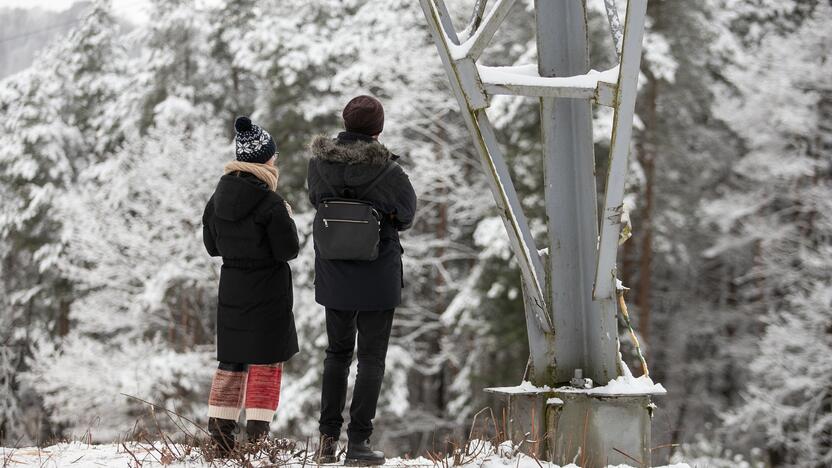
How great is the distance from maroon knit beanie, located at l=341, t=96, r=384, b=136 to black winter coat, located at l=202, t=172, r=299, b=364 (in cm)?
46

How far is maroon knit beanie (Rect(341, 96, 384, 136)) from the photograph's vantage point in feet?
12.7

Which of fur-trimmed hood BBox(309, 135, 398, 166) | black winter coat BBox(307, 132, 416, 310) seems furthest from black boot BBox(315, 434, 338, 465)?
fur-trimmed hood BBox(309, 135, 398, 166)

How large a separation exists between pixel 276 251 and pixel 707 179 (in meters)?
19.3

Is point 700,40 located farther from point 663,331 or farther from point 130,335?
point 130,335

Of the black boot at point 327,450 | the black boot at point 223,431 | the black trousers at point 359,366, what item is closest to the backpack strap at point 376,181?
the black trousers at point 359,366

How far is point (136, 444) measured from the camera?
172 inches

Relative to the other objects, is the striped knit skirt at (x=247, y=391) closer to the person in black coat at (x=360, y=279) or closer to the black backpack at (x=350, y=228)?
the person in black coat at (x=360, y=279)

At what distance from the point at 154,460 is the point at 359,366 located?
930 mm

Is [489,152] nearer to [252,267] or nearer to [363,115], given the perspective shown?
[363,115]

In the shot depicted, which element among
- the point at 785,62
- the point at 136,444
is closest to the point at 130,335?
the point at 785,62

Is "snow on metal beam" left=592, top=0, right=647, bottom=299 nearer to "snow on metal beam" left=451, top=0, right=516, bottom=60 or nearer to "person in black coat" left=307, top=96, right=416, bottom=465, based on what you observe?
"snow on metal beam" left=451, top=0, right=516, bottom=60

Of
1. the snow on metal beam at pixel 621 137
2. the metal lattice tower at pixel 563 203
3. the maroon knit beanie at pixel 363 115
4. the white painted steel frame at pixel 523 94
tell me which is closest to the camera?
the snow on metal beam at pixel 621 137

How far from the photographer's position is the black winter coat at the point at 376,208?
3.76 metres

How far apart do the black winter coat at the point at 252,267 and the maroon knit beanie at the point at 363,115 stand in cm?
46
